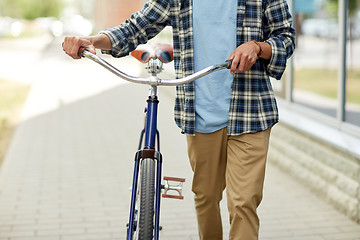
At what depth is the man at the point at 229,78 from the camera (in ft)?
9.09

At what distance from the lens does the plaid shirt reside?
9.00 ft

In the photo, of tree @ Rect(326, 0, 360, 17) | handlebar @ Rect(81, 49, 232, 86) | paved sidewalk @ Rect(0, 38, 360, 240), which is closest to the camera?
handlebar @ Rect(81, 49, 232, 86)

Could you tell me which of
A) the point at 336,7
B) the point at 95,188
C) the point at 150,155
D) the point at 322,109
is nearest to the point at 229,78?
the point at 150,155

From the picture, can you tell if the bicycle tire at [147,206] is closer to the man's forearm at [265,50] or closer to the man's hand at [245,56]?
the man's hand at [245,56]

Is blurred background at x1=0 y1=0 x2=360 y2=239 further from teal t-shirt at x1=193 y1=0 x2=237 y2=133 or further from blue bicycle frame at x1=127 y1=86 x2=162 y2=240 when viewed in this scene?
blue bicycle frame at x1=127 y1=86 x2=162 y2=240

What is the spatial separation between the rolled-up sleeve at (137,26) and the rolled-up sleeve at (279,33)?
0.53m

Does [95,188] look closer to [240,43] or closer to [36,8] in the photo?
[240,43]

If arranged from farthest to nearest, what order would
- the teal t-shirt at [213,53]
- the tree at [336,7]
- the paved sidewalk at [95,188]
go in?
the tree at [336,7]
the paved sidewalk at [95,188]
the teal t-shirt at [213,53]

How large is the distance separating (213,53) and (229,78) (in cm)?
15

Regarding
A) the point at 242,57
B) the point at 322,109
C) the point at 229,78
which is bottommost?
the point at 322,109

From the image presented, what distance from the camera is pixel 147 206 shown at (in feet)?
8.14

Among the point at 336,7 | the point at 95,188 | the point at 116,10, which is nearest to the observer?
the point at 95,188

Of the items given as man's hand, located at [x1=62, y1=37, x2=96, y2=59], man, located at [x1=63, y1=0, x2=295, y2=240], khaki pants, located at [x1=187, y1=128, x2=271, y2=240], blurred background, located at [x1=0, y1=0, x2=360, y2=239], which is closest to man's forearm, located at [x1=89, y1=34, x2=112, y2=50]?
man, located at [x1=63, y1=0, x2=295, y2=240]

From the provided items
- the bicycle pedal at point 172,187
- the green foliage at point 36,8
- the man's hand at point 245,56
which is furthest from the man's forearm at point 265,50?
the green foliage at point 36,8
